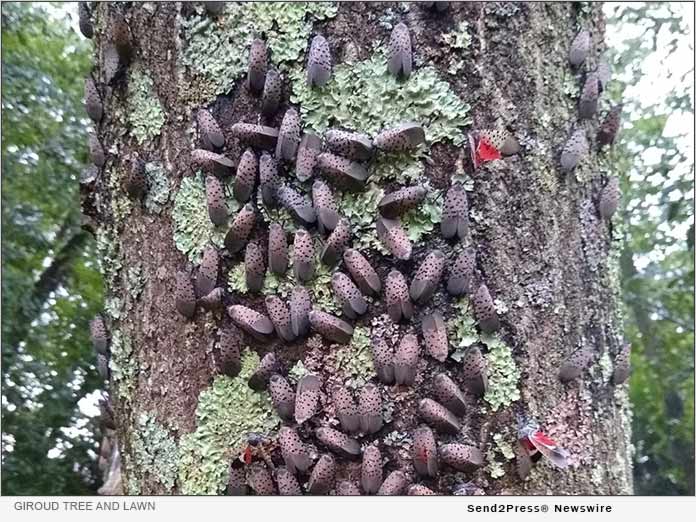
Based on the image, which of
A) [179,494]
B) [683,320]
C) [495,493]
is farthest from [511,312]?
[683,320]

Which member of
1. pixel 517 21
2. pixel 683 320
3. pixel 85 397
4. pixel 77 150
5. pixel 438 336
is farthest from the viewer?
pixel 683 320

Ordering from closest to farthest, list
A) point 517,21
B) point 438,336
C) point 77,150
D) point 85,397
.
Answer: point 438,336
point 517,21
point 77,150
point 85,397

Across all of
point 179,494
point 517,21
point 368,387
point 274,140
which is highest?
point 517,21

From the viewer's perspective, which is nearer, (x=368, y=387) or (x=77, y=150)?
(x=368, y=387)

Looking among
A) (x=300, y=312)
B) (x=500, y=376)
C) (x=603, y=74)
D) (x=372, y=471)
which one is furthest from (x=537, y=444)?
(x=603, y=74)

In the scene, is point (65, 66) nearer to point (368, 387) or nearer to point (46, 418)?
point (46, 418)

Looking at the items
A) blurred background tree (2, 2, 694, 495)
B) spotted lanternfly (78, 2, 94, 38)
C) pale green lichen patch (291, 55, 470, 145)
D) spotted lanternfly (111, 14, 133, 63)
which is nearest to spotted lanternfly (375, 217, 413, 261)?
pale green lichen patch (291, 55, 470, 145)

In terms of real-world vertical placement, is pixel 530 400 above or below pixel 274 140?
below
